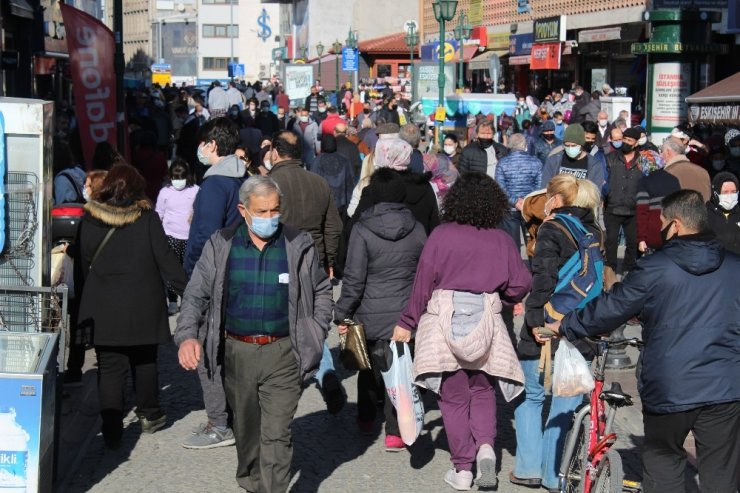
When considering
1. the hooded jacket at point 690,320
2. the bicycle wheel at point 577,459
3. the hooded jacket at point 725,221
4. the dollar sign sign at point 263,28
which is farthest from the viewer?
the dollar sign sign at point 263,28

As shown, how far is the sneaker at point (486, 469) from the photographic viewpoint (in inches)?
257

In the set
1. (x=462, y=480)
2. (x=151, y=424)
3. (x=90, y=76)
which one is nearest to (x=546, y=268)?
(x=462, y=480)

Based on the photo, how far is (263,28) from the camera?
381 ft

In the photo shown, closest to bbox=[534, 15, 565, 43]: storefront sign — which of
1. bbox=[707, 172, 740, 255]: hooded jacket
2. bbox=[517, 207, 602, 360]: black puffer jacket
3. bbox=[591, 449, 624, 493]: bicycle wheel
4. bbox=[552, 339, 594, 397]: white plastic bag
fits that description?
bbox=[707, 172, 740, 255]: hooded jacket

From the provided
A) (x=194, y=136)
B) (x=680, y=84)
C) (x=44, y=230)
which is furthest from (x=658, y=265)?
(x=680, y=84)

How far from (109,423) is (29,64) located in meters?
17.6

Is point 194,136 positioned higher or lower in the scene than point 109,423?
higher

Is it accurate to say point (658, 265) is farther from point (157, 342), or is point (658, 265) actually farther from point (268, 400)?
point (157, 342)

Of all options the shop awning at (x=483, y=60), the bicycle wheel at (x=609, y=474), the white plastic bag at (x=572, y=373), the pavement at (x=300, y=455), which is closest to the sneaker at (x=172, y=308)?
the pavement at (x=300, y=455)

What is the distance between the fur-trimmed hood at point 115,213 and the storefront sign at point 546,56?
34.3m

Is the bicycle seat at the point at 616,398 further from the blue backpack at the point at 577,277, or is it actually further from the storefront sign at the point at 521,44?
the storefront sign at the point at 521,44

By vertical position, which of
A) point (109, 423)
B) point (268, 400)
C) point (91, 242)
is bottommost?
point (109, 423)

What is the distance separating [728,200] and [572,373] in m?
3.74

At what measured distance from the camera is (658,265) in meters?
5.37
